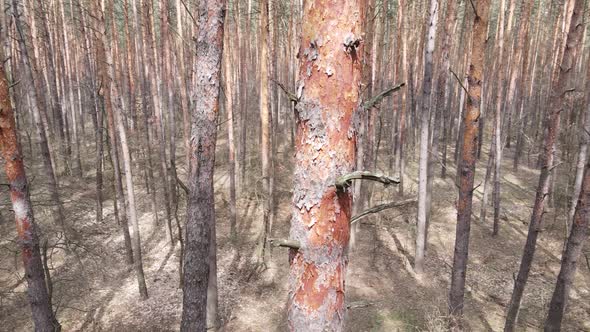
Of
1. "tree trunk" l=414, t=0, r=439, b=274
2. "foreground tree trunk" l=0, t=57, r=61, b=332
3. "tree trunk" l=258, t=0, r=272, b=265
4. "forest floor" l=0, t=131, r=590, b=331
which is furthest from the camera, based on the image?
"tree trunk" l=258, t=0, r=272, b=265

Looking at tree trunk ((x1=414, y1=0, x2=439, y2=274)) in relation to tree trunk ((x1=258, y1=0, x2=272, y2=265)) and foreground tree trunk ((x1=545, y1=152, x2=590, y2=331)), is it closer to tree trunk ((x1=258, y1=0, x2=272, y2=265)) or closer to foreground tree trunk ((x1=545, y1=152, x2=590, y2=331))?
foreground tree trunk ((x1=545, y1=152, x2=590, y2=331))

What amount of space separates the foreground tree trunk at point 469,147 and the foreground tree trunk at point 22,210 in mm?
6164

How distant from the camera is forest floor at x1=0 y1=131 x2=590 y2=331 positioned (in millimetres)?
7547

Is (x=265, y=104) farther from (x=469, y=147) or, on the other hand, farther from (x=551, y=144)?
(x=551, y=144)

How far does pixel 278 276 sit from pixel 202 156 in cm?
589

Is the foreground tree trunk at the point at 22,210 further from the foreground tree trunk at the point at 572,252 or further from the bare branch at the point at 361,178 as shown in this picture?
the foreground tree trunk at the point at 572,252

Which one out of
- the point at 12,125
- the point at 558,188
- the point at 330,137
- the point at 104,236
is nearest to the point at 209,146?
the point at 12,125

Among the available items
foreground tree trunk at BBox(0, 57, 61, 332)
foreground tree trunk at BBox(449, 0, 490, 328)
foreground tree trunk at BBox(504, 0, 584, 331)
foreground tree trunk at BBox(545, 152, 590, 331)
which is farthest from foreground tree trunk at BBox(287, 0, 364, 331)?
foreground tree trunk at BBox(504, 0, 584, 331)

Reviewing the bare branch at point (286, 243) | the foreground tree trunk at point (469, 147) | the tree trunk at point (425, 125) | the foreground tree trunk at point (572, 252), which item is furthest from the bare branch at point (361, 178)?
the tree trunk at point (425, 125)

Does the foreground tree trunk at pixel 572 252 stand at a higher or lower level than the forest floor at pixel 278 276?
higher

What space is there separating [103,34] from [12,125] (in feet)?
10.8

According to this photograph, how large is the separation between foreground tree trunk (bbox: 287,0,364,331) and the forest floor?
16.0 ft

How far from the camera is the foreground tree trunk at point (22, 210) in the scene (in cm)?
439

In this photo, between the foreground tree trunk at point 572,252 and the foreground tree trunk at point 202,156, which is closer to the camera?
the foreground tree trunk at point 202,156
